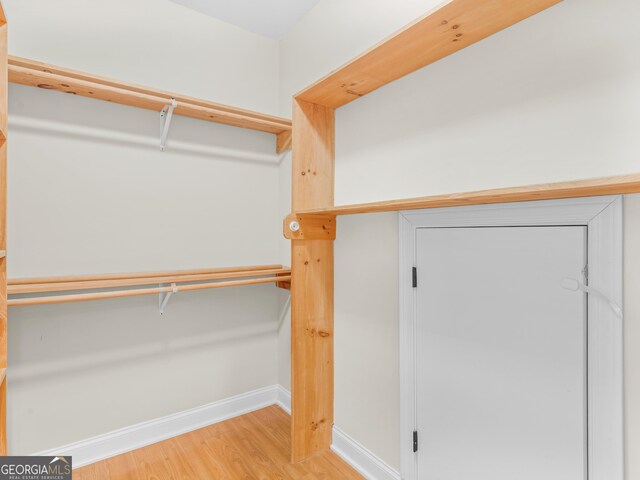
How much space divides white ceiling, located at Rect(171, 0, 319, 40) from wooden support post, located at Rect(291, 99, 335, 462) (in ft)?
2.61

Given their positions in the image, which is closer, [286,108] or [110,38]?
[110,38]

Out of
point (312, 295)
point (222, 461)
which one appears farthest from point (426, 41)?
point (222, 461)

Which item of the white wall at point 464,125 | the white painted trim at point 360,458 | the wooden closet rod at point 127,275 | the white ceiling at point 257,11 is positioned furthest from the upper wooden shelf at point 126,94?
the white painted trim at point 360,458

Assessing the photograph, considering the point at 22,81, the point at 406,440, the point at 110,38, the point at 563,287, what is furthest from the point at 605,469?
the point at 110,38

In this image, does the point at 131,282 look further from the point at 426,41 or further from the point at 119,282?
the point at 426,41

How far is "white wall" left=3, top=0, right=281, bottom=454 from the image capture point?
171 centimetres

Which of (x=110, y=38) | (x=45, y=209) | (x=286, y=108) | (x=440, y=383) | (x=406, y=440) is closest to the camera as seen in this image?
(x=440, y=383)

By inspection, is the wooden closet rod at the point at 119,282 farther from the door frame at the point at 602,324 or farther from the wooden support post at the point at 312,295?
the door frame at the point at 602,324

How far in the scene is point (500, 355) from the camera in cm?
123

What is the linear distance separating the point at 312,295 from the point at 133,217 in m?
1.13

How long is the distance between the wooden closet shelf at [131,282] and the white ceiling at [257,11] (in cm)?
165

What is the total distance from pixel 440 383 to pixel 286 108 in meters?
1.99

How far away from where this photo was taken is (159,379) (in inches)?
81.6

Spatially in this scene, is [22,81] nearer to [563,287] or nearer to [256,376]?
[256,376]
